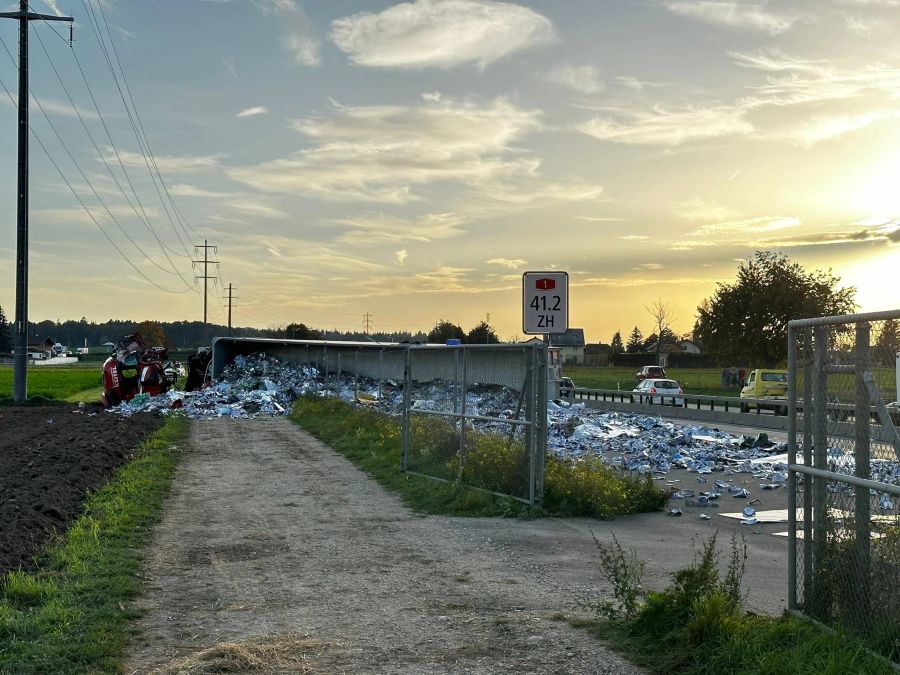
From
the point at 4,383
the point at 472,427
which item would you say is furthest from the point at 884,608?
the point at 4,383

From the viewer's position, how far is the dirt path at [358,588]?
6305mm

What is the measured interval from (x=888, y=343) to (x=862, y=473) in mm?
810

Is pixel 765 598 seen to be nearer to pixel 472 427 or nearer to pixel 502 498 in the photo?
pixel 502 498

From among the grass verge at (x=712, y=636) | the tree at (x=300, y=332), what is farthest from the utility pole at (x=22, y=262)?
the tree at (x=300, y=332)

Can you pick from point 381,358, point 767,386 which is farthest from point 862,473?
point 767,386

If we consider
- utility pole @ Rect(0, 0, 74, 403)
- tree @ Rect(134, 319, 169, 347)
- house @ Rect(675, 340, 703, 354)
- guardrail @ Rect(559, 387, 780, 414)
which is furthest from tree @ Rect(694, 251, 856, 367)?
tree @ Rect(134, 319, 169, 347)

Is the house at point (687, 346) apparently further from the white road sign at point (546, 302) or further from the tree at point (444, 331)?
the white road sign at point (546, 302)

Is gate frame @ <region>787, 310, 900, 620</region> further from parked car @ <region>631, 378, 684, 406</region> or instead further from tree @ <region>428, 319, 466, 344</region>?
tree @ <region>428, 319, 466, 344</region>

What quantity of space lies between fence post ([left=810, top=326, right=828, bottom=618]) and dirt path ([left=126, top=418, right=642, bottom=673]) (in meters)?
1.38

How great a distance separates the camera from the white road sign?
13.8 m

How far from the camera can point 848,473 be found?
618 centimetres

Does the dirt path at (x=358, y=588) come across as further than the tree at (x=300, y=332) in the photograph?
No

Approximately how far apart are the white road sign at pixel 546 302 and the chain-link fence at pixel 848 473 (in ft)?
23.0

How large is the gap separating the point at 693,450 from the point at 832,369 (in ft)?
49.0
